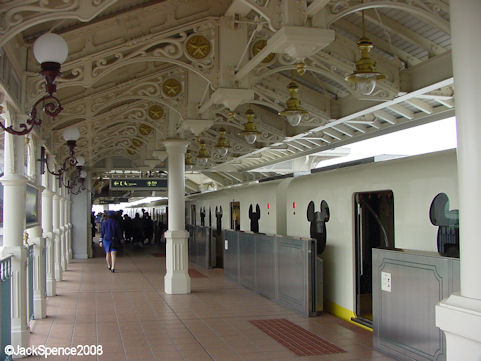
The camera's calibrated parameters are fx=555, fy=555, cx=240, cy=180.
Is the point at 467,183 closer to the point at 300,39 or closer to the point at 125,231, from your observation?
the point at 300,39

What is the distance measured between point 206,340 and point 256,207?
5651 millimetres

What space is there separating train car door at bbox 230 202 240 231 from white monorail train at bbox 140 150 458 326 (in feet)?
6.26

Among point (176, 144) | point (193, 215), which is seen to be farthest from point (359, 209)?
point (193, 215)

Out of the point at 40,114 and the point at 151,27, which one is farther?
the point at 40,114

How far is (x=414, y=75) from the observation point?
8820 mm

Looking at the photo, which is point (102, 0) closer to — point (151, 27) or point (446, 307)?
point (151, 27)

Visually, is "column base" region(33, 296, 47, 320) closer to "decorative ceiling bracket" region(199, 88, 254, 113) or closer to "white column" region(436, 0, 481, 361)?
"decorative ceiling bracket" region(199, 88, 254, 113)

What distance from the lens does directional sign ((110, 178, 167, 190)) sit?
2042 cm

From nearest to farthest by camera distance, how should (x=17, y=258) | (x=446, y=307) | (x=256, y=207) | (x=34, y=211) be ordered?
(x=446, y=307), (x=17, y=258), (x=34, y=211), (x=256, y=207)

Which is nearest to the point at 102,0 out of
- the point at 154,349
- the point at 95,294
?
the point at 154,349

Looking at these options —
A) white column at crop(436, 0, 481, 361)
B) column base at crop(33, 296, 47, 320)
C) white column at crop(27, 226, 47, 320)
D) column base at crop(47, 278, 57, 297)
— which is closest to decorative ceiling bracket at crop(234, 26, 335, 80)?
white column at crop(436, 0, 481, 361)

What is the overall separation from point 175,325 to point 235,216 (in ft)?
22.0

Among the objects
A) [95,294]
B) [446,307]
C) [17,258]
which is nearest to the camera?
[446,307]

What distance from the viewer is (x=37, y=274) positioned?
29.5 ft
